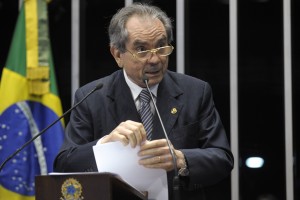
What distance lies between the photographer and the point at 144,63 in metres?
3.56

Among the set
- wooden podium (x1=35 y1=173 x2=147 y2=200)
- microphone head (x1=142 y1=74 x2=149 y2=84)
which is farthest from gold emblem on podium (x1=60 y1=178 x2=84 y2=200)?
microphone head (x1=142 y1=74 x2=149 y2=84)

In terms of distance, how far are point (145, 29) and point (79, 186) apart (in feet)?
3.46

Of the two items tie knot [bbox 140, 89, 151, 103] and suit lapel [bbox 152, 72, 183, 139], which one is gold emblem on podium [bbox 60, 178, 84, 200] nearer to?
suit lapel [bbox 152, 72, 183, 139]

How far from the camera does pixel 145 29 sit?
3578mm

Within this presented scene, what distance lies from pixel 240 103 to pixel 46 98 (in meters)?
1.40

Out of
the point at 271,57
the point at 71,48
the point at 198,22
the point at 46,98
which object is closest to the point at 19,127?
the point at 46,98

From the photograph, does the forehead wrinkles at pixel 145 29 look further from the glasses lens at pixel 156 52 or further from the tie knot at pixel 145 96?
the tie knot at pixel 145 96

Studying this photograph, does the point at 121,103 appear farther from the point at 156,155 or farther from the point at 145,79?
the point at 156,155

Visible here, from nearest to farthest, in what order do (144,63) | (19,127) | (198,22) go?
(144,63) → (19,127) → (198,22)

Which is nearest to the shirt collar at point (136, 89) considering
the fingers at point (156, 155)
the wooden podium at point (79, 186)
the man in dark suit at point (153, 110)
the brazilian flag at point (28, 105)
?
the man in dark suit at point (153, 110)

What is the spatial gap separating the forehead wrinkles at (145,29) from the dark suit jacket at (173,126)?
0.77ft

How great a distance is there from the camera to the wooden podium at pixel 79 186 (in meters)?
2.72

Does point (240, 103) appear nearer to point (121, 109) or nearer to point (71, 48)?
point (71, 48)

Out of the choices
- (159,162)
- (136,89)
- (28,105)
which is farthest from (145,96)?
(28,105)
